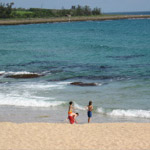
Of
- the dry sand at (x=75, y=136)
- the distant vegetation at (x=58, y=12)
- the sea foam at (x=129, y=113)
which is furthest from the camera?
the distant vegetation at (x=58, y=12)

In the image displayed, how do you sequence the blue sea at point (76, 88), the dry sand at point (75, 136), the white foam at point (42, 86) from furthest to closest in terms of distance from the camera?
the white foam at point (42, 86) < the blue sea at point (76, 88) < the dry sand at point (75, 136)

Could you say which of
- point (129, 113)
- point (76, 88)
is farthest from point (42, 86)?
point (129, 113)

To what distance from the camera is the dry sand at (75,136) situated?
15.6 metres

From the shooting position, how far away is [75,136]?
16953mm

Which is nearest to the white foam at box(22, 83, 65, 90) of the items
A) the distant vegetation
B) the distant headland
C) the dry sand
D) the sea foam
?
the sea foam

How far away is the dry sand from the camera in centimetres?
1562

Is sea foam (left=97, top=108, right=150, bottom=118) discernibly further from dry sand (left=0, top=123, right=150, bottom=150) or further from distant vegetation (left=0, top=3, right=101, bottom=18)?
distant vegetation (left=0, top=3, right=101, bottom=18)

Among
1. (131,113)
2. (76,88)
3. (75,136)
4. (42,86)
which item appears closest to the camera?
(75,136)

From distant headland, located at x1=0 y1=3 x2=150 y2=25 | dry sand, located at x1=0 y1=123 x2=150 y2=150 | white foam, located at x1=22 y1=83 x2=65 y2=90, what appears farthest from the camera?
distant headland, located at x1=0 y1=3 x2=150 y2=25

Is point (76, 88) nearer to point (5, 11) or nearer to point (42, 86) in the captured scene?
point (42, 86)

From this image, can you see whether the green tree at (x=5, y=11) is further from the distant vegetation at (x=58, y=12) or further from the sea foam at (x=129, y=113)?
the sea foam at (x=129, y=113)

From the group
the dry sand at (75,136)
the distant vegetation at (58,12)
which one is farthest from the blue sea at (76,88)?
the distant vegetation at (58,12)

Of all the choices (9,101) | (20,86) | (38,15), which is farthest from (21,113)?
(38,15)

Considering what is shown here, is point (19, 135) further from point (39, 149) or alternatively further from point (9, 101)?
point (9, 101)
